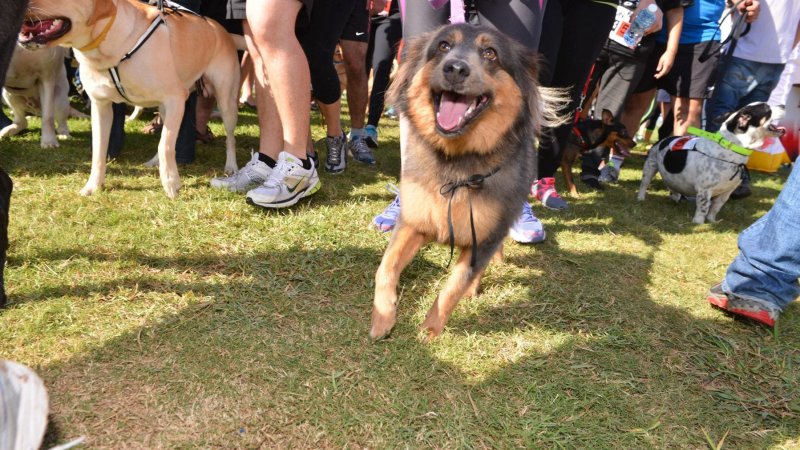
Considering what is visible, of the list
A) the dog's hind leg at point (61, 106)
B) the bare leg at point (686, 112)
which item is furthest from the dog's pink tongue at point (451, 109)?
the bare leg at point (686, 112)

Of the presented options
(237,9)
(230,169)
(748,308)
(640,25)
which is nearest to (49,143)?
(230,169)

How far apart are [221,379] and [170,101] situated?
2.10 meters

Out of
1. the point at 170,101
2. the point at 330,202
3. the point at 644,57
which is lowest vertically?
the point at 330,202

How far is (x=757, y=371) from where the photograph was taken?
2352mm

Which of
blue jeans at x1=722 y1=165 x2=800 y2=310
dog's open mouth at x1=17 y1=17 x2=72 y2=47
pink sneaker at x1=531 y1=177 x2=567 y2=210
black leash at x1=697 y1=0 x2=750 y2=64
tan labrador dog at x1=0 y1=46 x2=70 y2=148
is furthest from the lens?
black leash at x1=697 y1=0 x2=750 y2=64

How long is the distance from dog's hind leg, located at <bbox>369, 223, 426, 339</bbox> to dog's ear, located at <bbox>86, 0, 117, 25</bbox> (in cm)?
201

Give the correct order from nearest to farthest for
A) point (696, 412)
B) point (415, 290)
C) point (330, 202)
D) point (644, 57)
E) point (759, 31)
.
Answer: point (696, 412) < point (415, 290) < point (330, 202) < point (644, 57) < point (759, 31)

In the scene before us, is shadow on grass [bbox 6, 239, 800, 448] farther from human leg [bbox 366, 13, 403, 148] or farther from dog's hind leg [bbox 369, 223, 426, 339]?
human leg [bbox 366, 13, 403, 148]

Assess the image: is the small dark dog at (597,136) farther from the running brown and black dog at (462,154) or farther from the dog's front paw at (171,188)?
the dog's front paw at (171,188)

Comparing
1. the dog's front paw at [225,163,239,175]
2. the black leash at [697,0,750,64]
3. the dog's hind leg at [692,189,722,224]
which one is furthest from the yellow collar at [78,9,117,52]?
the black leash at [697,0,750,64]

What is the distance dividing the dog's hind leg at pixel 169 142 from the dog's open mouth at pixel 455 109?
184 centimetres

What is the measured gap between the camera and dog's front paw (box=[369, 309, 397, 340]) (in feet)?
7.42

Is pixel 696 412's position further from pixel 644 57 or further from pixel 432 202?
pixel 644 57

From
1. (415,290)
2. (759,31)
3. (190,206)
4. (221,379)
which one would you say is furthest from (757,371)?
(759,31)
